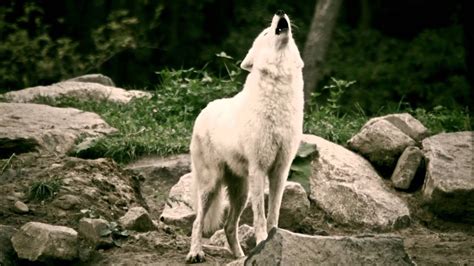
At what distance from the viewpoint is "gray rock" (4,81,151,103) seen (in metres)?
9.90

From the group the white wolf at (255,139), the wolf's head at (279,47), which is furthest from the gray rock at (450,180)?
the wolf's head at (279,47)

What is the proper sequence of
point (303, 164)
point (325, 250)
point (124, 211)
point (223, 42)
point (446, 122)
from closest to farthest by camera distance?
1. point (325, 250)
2. point (124, 211)
3. point (303, 164)
4. point (446, 122)
5. point (223, 42)

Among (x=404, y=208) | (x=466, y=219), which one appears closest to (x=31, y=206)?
(x=404, y=208)

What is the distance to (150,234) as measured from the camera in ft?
20.1

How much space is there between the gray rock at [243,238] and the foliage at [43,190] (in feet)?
4.14

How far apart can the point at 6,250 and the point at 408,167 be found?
3.67 metres

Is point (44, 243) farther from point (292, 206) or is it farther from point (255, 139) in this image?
point (292, 206)

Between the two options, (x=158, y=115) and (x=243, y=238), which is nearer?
(x=243, y=238)

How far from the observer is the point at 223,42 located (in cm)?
1531

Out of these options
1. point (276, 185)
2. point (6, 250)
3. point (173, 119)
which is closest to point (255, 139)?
point (276, 185)

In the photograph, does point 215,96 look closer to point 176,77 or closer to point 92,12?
point 176,77

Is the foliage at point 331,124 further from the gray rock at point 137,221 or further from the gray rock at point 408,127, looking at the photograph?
the gray rock at point 137,221

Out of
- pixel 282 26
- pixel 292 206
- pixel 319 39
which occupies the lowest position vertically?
pixel 292 206

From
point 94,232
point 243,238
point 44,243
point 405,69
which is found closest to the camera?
point 44,243
